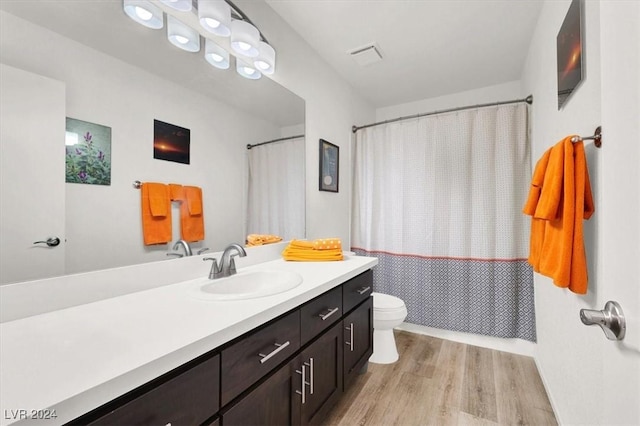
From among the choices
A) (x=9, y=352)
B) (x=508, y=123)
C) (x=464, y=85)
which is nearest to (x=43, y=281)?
(x=9, y=352)

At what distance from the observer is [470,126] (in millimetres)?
2305

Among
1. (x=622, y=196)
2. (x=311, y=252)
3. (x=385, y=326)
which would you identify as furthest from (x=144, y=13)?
(x=385, y=326)

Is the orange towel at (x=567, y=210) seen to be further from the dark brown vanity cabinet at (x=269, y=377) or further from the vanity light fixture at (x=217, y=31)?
the vanity light fixture at (x=217, y=31)

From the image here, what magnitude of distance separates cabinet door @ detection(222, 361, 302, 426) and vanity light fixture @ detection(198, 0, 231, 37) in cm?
157

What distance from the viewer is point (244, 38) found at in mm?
1458

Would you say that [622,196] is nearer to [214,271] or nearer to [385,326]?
[214,271]

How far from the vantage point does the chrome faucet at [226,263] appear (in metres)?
1.30

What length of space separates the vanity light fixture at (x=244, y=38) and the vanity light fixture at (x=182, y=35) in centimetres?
20

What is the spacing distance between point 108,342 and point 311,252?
3.90ft

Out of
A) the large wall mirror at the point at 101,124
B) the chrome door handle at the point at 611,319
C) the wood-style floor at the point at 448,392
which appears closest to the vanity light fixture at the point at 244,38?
the large wall mirror at the point at 101,124

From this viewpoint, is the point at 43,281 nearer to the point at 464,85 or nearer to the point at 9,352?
the point at 9,352

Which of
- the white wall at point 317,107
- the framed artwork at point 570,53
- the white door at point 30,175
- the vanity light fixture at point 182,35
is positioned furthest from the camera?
the white wall at point 317,107

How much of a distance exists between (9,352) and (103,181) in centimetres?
59

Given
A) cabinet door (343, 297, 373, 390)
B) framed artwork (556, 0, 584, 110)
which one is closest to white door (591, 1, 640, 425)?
framed artwork (556, 0, 584, 110)
